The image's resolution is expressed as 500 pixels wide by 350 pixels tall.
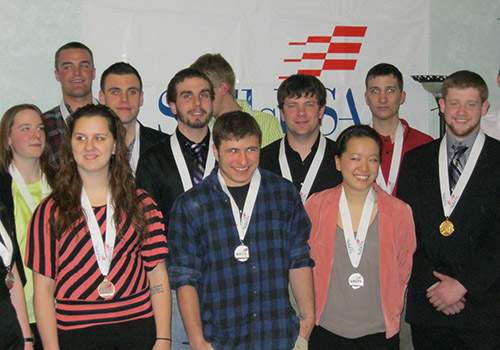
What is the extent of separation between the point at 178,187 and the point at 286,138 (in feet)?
2.48

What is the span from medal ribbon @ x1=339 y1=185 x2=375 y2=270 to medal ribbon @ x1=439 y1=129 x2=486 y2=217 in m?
0.45

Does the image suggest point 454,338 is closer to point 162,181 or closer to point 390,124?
point 390,124

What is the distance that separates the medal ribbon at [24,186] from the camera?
304cm

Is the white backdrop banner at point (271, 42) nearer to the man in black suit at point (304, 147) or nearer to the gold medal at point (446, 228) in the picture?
the man in black suit at point (304, 147)

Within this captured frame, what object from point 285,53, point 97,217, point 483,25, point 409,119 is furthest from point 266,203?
point 483,25

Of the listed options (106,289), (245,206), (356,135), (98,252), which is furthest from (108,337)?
(356,135)

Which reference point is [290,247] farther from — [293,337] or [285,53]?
[285,53]

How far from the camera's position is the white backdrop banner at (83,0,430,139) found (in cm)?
489

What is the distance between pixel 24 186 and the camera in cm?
308

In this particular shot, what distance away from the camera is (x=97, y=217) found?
2467 mm

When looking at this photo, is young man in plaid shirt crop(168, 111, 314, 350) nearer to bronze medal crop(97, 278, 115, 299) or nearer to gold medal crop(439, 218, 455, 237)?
bronze medal crop(97, 278, 115, 299)

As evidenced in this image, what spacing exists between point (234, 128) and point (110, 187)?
625mm

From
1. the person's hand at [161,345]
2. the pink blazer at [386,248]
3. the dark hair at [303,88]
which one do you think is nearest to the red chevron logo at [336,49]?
the dark hair at [303,88]

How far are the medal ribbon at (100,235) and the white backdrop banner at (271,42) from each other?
2627mm
